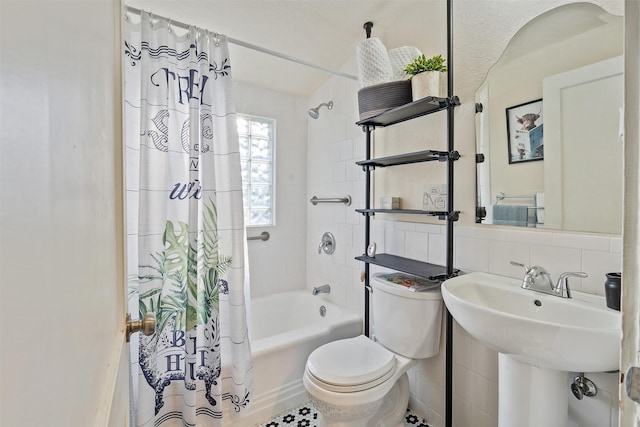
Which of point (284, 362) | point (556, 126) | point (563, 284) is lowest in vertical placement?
point (284, 362)

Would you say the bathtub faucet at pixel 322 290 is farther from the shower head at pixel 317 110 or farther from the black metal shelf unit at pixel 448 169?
the shower head at pixel 317 110

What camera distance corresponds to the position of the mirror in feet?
3.35

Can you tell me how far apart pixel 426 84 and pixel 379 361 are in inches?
53.2

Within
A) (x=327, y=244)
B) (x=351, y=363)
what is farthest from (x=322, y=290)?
(x=351, y=363)

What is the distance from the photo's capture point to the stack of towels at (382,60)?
5.26 feet

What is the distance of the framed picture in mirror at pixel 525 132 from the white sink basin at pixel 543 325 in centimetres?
53

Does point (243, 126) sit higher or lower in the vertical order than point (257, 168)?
higher

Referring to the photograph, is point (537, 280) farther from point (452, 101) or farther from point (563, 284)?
point (452, 101)

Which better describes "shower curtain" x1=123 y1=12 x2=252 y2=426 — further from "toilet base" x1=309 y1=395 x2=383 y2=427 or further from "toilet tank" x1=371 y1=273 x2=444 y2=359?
"toilet tank" x1=371 y1=273 x2=444 y2=359

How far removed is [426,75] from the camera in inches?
56.3

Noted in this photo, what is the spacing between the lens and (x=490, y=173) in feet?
4.49

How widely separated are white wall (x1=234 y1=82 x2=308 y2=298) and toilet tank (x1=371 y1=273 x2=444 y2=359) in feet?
4.26

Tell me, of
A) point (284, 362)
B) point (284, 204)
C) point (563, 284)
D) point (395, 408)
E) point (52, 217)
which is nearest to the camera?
point (52, 217)

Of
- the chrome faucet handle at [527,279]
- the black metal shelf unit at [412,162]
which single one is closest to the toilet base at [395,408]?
the black metal shelf unit at [412,162]
